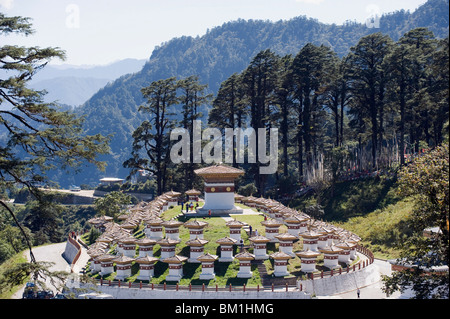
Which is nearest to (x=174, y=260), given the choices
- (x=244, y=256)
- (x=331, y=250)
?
(x=244, y=256)

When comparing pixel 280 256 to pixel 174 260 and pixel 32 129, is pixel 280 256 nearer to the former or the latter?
pixel 174 260

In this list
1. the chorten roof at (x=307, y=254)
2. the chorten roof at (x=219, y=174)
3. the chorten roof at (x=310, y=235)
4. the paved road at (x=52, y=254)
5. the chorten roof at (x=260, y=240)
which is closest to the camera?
the chorten roof at (x=307, y=254)

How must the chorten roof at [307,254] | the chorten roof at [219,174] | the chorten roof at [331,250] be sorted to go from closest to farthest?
the chorten roof at [307,254] < the chorten roof at [331,250] < the chorten roof at [219,174]

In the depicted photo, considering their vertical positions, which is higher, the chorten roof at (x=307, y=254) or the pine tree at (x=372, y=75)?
the pine tree at (x=372, y=75)

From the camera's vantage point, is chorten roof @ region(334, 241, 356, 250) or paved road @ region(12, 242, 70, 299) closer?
chorten roof @ region(334, 241, 356, 250)

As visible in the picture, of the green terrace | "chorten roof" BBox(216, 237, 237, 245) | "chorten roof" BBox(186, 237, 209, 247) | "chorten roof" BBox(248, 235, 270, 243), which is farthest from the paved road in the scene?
"chorten roof" BBox(248, 235, 270, 243)

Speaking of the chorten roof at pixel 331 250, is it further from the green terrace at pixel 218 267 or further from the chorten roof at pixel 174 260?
the chorten roof at pixel 174 260

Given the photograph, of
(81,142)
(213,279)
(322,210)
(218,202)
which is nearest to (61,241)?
(218,202)

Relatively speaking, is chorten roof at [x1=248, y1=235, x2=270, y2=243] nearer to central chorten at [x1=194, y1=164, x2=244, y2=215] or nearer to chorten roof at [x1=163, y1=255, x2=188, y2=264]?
chorten roof at [x1=163, y1=255, x2=188, y2=264]

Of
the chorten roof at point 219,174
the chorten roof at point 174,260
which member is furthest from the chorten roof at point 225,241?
the chorten roof at point 219,174

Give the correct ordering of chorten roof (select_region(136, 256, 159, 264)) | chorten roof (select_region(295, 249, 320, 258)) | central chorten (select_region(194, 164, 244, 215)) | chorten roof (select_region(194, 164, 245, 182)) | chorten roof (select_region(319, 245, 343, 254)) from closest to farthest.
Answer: chorten roof (select_region(136, 256, 159, 264))
chorten roof (select_region(295, 249, 320, 258))
chorten roof (select_region(319, 245, 343, 254))
chorten roof (select_region(194, 164, 245, 182))
central chorten (select_region(194, 164, 244, 215))

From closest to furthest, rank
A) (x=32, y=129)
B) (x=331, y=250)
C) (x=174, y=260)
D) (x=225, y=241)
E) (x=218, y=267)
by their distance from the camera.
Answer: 1. (x=32, y=129)
2. (x=174, y=260)
3. (x=218, y=267)
4. (x=225, y=241)
5. (x=331, y=250)

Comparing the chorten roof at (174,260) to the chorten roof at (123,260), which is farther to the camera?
the chorten roof at (123,260)

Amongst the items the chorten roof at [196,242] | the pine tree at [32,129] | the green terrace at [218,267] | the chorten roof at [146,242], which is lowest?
the green terrace at [218,267]
